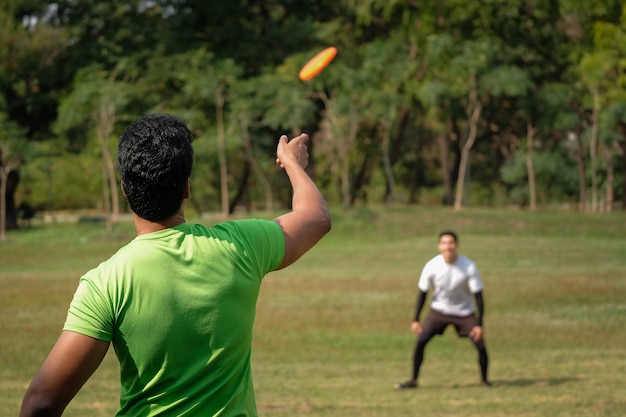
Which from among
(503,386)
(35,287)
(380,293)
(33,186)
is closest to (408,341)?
(503,386)

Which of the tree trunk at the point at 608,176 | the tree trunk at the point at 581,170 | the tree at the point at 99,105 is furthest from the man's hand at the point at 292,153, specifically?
the tree trunk at the point at 581,170

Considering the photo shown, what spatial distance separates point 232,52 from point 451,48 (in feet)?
38.1

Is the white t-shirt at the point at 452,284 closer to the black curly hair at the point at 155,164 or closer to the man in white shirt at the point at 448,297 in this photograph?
the man in white shirt at the point at 448,297

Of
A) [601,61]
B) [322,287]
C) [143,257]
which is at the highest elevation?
[601,61]

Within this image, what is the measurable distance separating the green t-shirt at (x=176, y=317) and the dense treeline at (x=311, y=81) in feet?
146

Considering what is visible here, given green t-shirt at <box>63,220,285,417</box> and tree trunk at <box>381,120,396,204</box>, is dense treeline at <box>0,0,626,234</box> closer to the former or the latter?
tree trunk at <box>381,120,396,204</box>

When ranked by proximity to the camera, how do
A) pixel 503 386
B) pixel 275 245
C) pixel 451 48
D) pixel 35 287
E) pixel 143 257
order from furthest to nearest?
pixel 451 48 < pixel 35 287 < pixel 503 386 < pixel 275 245 < pixel 143 257

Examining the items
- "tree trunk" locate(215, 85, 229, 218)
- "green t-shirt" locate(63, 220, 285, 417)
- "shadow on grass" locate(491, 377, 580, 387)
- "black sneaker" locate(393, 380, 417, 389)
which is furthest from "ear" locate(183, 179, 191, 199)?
"tree trunk" locate(215, 85, 229, 218)

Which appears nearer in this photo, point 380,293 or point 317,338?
point 317,338

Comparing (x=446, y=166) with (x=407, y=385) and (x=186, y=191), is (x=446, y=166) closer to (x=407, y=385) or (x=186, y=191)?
(x=407, y=385)

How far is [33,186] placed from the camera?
6956cm

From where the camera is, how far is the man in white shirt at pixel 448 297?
13477 mm

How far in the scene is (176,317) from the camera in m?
3.54

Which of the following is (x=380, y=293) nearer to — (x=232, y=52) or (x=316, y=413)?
(x=316, y=413)
